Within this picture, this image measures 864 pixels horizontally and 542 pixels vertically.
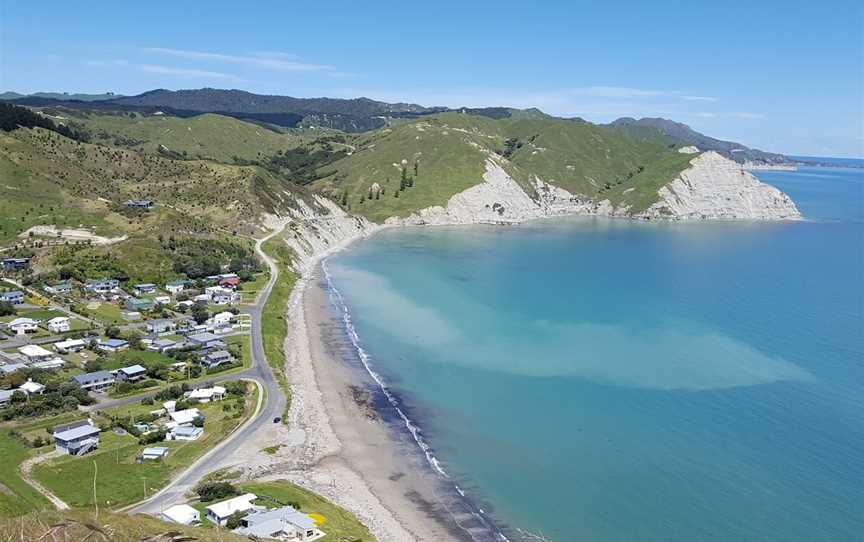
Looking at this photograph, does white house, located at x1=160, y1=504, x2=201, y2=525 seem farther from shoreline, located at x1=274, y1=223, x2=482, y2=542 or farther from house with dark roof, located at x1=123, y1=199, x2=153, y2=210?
house with dark roof, located at x1=123, y1=199, x2=153, y2=210

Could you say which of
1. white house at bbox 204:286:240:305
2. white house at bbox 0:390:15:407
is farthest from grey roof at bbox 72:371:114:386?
white house at bbox 204:286:240:305

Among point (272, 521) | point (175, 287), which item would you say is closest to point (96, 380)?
point (272, 521)

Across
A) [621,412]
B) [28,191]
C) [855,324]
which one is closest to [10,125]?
[28,191]

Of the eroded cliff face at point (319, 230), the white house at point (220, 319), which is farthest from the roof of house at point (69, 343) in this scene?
the eroded cliff face at point (319, 230)

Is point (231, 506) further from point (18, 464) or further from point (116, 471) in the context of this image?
point (18, 464)

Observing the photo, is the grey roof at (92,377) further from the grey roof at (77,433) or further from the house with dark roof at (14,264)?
the house with dark roof at (14,264)
